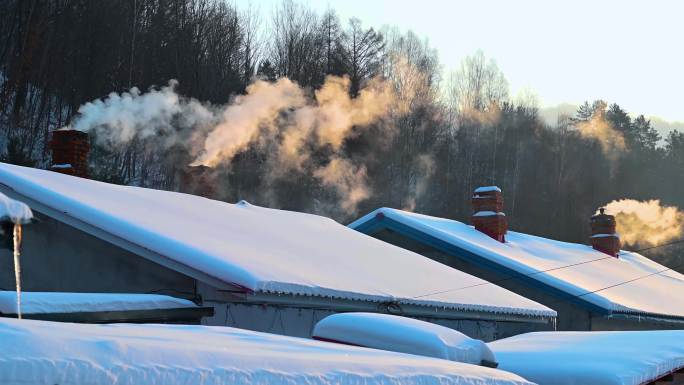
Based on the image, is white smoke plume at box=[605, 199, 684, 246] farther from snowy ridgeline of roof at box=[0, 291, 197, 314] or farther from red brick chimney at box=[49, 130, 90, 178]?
snowy ridgeline of roof at box=[0, 291, 197, 314]

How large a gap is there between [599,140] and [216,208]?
61928mm

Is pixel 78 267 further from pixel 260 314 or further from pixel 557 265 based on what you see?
pixel 557 265

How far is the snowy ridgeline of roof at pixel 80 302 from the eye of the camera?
23.9 ft

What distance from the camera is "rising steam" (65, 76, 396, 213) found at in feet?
68.4

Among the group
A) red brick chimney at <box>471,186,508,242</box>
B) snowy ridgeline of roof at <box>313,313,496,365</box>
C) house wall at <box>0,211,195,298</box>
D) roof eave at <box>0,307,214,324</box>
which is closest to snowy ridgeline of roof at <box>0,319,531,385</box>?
snowy ridgeline of roof at <box>313,313,496,365</box>

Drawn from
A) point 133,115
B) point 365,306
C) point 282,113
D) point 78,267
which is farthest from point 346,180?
point 78,267

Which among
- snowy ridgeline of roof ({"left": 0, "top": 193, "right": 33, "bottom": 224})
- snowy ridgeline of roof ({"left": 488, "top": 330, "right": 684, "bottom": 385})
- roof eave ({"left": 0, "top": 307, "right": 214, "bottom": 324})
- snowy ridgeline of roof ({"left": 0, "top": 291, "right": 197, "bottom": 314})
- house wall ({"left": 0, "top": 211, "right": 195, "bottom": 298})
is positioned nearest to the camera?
snowy ridgeline of roof ({"left": 0, "top": 193, "right": 33, "bottom": 224})

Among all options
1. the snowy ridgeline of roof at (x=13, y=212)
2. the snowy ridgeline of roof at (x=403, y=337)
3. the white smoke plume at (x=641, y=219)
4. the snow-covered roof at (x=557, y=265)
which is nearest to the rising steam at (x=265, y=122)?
the snow-covered roof at (x=557, y=265)

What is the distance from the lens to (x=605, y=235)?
2755 centimetres

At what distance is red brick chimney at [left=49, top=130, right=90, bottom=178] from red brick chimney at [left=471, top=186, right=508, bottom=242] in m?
11.2

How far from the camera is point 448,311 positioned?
12.5m

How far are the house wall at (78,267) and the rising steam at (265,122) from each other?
32.1ft

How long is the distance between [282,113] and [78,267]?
19887mm

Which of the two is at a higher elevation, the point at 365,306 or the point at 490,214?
the point at 490,214
